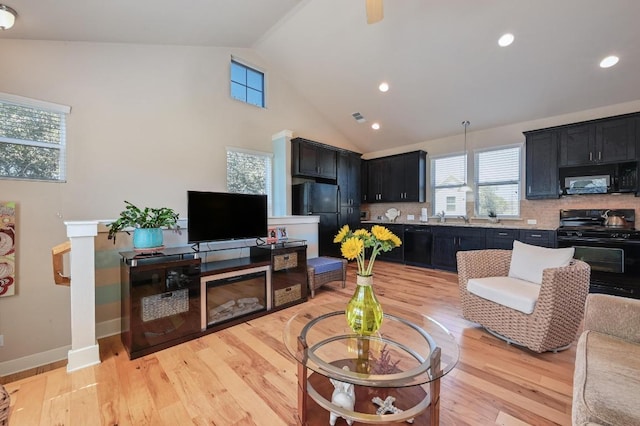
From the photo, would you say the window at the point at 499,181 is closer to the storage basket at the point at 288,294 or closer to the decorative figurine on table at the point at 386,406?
the storage basket at the point at 288,294

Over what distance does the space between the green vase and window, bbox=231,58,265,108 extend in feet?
13.3

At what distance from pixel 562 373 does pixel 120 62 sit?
17.3ft

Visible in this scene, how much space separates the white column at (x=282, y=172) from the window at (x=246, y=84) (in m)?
0.70

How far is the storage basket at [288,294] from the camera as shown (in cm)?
326

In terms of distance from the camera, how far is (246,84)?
4.66 metres

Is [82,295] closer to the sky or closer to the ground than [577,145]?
closer to the ground

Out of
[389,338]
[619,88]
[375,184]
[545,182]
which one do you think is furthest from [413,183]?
[389,338]

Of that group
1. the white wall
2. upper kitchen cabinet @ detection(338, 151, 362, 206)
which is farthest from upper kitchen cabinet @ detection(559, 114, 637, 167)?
the white wall

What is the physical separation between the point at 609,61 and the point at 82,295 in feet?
20.7

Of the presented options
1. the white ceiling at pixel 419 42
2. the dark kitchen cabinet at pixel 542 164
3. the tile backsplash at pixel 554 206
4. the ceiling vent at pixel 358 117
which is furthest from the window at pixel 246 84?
the dark kitchen cabinet at pixel 542 164

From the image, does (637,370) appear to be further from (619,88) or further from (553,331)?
(619,88)

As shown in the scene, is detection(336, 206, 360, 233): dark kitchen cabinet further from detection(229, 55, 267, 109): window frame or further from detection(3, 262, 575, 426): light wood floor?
detection(3, 262, 575, 426): light wood floor

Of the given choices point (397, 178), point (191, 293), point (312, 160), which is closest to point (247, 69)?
point (312, 160)

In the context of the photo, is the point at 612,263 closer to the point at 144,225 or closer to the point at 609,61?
the point at 609,61
